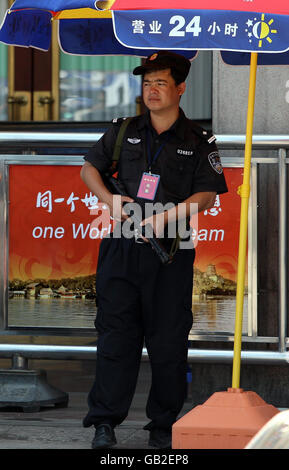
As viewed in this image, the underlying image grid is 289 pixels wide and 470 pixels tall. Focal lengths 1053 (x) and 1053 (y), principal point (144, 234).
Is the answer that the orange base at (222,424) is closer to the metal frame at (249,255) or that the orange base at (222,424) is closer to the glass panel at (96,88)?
the metal frame at (249,255)

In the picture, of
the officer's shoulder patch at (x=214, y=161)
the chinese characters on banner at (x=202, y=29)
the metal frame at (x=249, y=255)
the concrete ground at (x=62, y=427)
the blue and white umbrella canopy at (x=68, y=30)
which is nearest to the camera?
the chinese characters on banner at (x=202, y=29)

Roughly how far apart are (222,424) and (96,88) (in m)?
7.62

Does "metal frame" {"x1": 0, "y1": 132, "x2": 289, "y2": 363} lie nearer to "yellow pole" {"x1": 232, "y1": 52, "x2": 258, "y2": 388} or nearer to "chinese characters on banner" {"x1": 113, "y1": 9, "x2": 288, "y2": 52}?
"yellow pole" {"x1": 232, "y1": 52, "x2": 258, "y2": 388}

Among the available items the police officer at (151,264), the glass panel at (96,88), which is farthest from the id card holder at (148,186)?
the glass panel at (96,88)

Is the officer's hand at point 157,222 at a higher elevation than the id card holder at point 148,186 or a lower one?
lower

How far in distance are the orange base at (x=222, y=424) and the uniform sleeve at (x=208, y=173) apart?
1057 mm

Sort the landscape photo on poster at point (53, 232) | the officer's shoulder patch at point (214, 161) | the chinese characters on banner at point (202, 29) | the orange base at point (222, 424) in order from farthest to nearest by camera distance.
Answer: the landscape photo on poster at point (53, 232)
the officer's shoulder patch at point (214, 161)
the orange base at point (222, 424)
the chinese characters on banner at point (202, 29)

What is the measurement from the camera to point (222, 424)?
5035mm

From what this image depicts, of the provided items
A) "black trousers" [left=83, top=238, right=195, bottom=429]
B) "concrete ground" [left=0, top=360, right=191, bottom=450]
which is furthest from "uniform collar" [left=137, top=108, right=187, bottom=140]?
"concrete ground" [left=0, top=360, right=191, bottom=450]

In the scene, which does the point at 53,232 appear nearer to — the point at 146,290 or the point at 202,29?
the point at 146,290

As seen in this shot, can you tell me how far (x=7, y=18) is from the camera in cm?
582

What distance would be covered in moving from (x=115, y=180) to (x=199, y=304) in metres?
1.30

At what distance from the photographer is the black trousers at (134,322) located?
534 cm

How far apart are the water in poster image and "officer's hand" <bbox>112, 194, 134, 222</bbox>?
125cm
